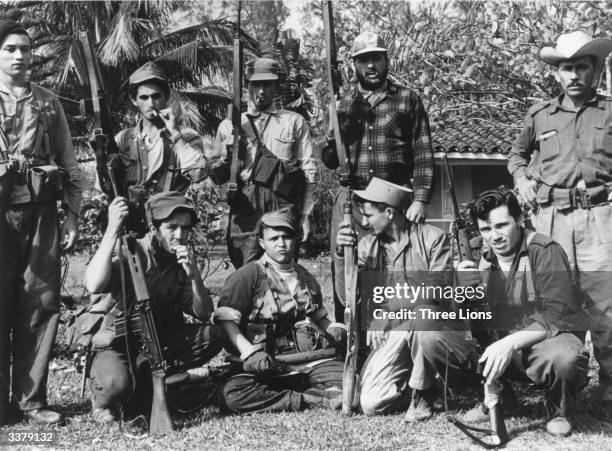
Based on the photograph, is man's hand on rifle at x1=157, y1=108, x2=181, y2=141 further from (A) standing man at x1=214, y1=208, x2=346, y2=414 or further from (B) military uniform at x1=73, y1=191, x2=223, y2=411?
(A) standing man at x1=214, y1=208, x2=346, y2=414

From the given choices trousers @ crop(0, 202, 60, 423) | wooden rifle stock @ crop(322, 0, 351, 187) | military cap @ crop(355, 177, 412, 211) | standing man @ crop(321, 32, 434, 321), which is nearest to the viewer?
trousers @ crop(0, 202, 60, 423)

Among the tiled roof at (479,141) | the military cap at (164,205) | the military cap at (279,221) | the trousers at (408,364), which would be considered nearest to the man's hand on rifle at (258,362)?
the trousers at (408,364)

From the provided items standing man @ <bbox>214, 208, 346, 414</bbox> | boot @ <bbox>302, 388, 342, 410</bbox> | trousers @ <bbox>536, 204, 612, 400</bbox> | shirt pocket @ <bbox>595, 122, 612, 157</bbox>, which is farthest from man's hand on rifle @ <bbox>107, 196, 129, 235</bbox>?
shirt pocket @ <bbox>595, 122, 612, 157</bbox>

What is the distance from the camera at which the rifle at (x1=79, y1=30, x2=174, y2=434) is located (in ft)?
15.1

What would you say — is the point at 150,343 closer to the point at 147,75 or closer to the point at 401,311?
the point at 401,311

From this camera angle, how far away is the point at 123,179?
510 centimetres

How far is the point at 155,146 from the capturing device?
5766 millimetres

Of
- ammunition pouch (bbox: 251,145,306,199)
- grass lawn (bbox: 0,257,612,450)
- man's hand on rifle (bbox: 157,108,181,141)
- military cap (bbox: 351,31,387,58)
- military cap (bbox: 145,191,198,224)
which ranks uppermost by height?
military cap (bbox: 351,31,387,58)

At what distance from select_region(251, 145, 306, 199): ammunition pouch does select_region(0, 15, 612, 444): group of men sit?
47 cm

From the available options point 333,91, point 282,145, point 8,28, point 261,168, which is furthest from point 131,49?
point 8,28

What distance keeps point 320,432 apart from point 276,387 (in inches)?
30.6

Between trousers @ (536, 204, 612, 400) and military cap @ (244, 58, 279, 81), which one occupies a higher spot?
military cap @ (244, 58, 279, 81)

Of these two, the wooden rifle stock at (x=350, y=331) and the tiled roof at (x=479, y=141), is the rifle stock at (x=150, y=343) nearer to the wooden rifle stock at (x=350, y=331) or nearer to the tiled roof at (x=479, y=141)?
the wooden rifle stock at (x=350, y=331)

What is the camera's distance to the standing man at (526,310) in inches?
177
